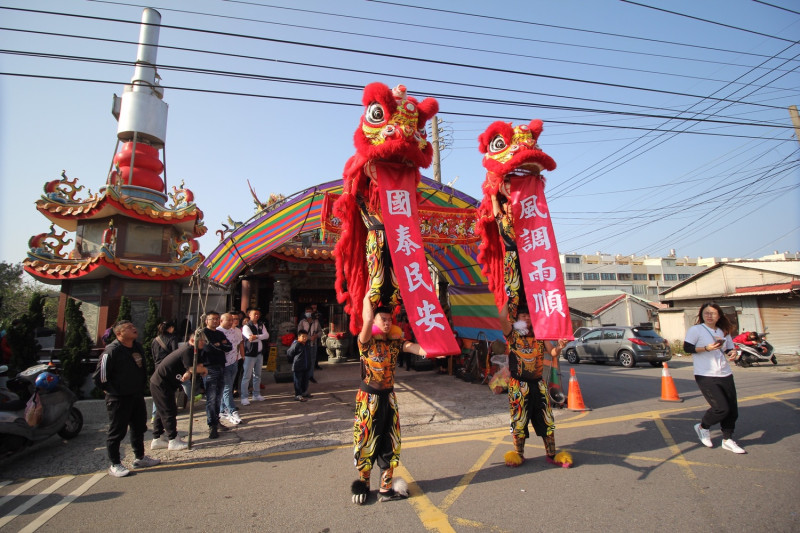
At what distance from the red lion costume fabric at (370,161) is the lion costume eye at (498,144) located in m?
0.98

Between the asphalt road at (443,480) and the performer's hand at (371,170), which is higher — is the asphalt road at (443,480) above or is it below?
below

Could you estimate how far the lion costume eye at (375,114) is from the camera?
3502 mm

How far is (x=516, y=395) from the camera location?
3.85 m

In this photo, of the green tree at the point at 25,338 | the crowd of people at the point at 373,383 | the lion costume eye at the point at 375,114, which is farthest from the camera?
the green tree at the point at 25,338

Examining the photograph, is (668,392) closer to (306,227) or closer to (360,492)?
(360,492)

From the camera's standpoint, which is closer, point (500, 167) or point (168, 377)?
point (500, 167)

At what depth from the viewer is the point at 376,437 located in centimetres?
322

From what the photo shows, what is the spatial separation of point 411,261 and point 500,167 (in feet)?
5.65

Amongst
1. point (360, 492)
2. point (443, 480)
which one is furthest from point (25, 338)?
point (443, 480)

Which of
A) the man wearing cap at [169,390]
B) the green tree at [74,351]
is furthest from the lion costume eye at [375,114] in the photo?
the green tree at [74,351]

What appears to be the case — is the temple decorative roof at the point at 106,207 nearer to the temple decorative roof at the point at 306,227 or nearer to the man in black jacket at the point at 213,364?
the temple decorative roof at the point at 306,227

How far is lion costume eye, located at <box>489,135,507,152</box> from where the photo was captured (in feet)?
14.3

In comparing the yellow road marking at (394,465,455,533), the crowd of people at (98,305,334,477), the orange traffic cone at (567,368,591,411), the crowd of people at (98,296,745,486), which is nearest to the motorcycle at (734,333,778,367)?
the orange traffic cone at (567,368,591,411)

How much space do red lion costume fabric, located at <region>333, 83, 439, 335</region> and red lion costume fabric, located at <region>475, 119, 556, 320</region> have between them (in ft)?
3.28
